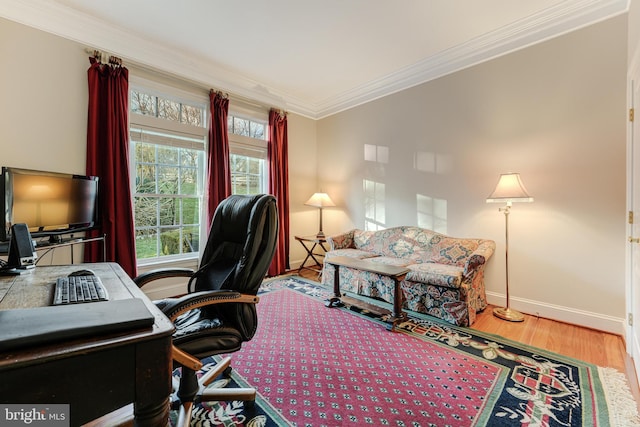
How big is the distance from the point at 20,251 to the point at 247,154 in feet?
10.1

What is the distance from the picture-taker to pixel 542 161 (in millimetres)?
2846

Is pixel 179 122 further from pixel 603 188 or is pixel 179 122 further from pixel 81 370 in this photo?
pixel 603 188

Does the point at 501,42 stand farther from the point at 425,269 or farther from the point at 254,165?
the point at 254,165

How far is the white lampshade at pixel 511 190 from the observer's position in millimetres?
2680

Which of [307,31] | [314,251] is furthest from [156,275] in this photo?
→ [314,251]

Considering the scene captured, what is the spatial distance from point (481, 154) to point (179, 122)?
12.2ft

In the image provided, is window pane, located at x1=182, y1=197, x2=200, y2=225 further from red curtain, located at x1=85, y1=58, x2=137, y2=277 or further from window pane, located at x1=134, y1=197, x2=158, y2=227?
red curtain, located at x1=85, y1=58, x2=137, y2=277

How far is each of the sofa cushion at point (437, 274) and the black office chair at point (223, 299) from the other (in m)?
1.86

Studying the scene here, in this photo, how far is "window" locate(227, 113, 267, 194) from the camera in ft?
13.7

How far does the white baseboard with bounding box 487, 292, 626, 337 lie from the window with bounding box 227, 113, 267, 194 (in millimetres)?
3575

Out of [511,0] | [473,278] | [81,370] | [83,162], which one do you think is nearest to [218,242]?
[81,370]

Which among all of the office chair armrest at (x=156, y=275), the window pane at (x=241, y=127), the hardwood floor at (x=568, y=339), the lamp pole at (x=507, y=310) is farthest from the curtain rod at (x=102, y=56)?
the hardwood floor at (x=568, y=339)

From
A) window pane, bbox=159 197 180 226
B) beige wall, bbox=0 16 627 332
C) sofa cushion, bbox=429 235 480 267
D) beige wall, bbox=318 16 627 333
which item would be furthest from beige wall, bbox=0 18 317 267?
sofa cushion, bbox=429 235 480 267

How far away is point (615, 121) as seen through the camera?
2469mm
